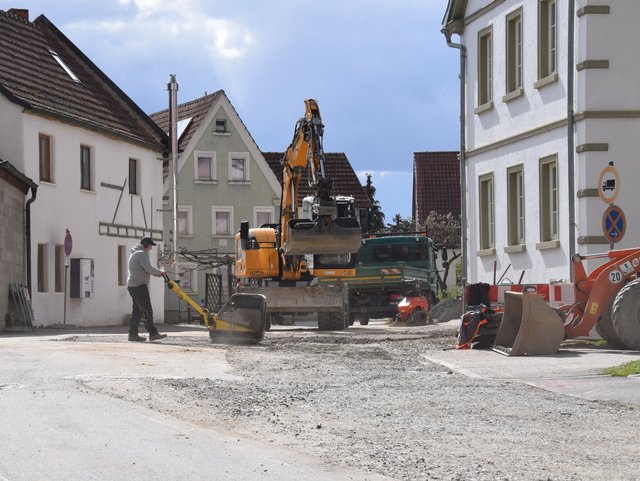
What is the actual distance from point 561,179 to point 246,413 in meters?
14.2

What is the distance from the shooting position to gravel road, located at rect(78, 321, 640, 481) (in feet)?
28.2

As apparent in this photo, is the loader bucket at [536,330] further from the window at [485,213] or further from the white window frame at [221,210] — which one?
the white window frame at [221,210]

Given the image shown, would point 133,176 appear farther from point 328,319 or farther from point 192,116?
point 192,116

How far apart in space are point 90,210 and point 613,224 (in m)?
21.6

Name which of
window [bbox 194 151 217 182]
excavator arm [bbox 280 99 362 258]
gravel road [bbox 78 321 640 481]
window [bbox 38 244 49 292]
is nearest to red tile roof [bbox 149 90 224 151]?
window [bbox 194 151 217 182]

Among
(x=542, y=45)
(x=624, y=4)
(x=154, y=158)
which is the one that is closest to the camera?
(x=624, y=4)

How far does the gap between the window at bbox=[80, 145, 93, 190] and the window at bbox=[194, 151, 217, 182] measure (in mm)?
26356

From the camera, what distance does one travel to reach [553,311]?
18922mm

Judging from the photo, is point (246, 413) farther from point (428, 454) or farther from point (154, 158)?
point (154, 158)

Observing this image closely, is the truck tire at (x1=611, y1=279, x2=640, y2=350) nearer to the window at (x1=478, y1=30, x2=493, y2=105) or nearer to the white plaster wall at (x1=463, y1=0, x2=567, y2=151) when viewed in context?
the white plaster wall at (x1=463, y1=0, x2=567, y2=151)

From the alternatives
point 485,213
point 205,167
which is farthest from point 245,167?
point 485,213

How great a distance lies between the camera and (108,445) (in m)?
8.98

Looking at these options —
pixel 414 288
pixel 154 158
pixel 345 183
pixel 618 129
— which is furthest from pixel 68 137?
pixel 345 183

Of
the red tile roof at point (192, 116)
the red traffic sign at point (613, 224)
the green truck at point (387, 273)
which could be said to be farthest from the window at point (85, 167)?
the red tile roof at point (192, 116)
